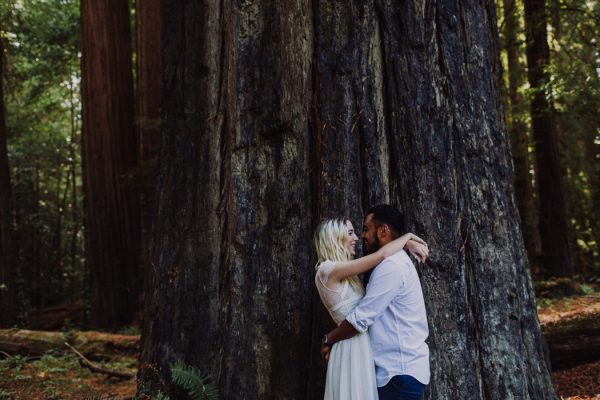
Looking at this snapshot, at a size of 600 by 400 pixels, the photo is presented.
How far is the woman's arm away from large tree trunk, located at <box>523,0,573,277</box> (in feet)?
34.0

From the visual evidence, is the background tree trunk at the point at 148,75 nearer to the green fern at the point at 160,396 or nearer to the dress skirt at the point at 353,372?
the green fern at the point at 160,396

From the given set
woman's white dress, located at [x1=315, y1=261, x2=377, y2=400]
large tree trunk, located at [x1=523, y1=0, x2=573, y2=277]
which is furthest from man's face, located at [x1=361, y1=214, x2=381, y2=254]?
large tree trunk, located at [x1=523, y1=0, x2=573, y2=277]

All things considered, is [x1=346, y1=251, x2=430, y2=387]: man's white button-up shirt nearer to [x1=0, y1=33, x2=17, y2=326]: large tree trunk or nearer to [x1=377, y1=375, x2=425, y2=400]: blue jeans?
[x1=377, y1=375, x2=425, y2=400]: blue jeans

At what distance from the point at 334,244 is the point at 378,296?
489 mm

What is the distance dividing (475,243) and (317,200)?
1.16 meters

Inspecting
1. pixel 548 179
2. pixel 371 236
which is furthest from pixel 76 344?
pixel 548 179

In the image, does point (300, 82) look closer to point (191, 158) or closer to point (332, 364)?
point (191, 158)

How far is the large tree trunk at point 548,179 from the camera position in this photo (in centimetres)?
1330

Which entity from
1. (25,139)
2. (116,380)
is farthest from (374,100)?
(25,139)

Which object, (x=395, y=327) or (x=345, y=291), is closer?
(x=395, y=327)

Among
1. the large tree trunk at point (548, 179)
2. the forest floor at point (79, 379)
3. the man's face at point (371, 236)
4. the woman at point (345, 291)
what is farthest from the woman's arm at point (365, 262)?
the large tree trunk at point (548, 179)

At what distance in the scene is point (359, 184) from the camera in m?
4.50

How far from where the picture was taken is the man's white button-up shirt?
3.55 m

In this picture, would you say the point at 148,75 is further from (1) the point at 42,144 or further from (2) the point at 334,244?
(2) the point at 334,244
